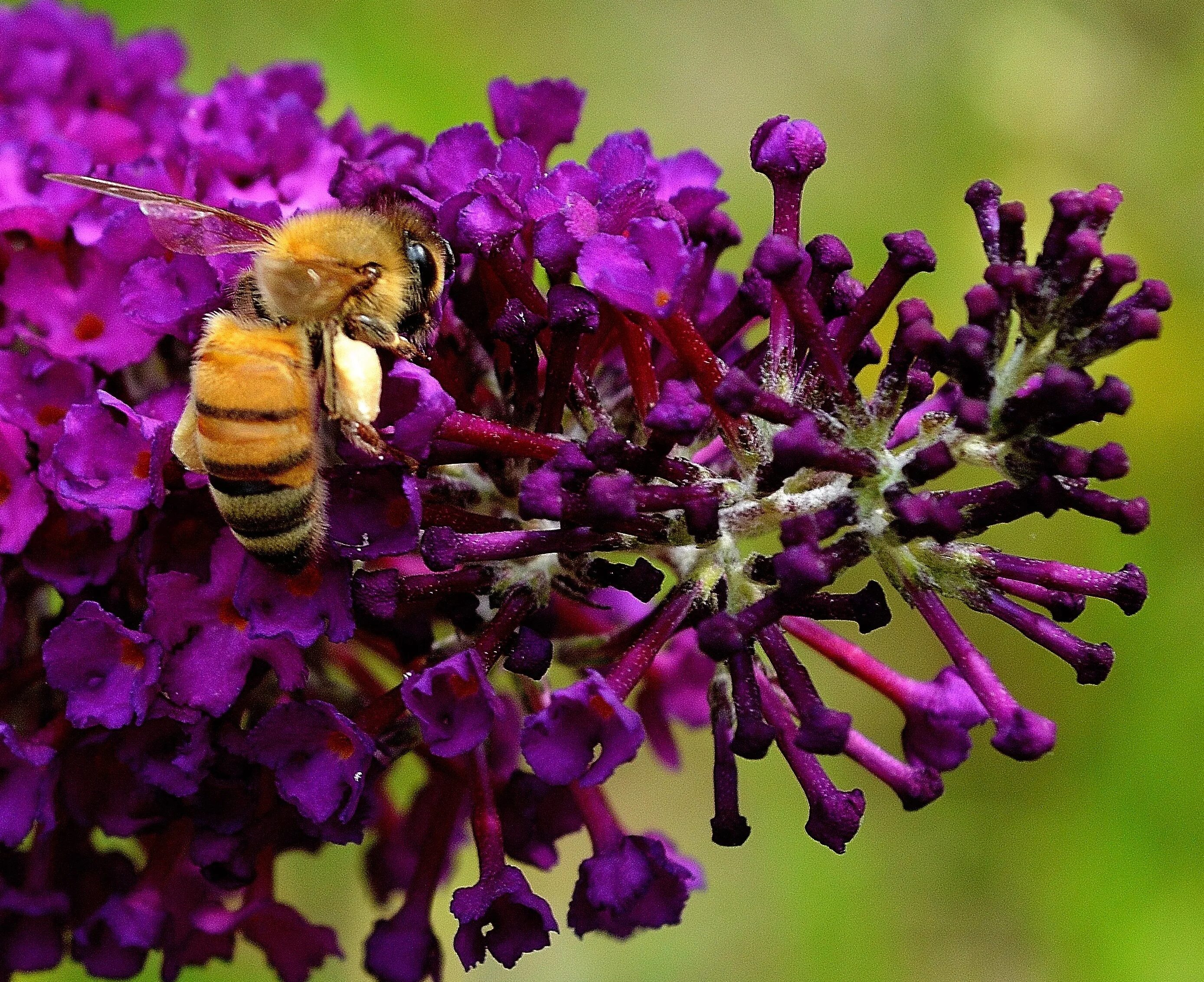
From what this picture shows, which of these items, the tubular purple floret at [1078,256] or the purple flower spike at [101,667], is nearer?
the tubular purple floret at [1078,256]

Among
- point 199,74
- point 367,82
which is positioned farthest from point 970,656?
point 199,74

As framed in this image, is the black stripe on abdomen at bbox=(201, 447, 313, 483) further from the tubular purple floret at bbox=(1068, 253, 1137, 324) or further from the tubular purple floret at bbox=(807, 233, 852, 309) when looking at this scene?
the tubular purple floret at bbox=(1068, 253, 1137, 324)

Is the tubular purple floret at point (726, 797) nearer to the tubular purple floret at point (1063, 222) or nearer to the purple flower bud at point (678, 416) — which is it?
the purple flower bud at point (678, 416)

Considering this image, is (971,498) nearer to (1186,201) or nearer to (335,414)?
(335,414)

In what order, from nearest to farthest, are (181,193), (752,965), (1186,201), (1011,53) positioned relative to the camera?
(181,193)
(752,965)
(1186,201)
(1011,53)

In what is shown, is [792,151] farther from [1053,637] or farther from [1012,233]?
[1053,637]

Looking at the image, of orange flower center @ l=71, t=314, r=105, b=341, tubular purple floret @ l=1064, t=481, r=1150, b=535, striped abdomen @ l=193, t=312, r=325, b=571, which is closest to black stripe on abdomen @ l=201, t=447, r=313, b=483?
striped abdomen @ l=193, t=312, r=325, b=571

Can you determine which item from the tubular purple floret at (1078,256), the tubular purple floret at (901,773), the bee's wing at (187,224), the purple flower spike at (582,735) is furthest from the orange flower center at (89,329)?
the tubular purple floret at (1078,256)
